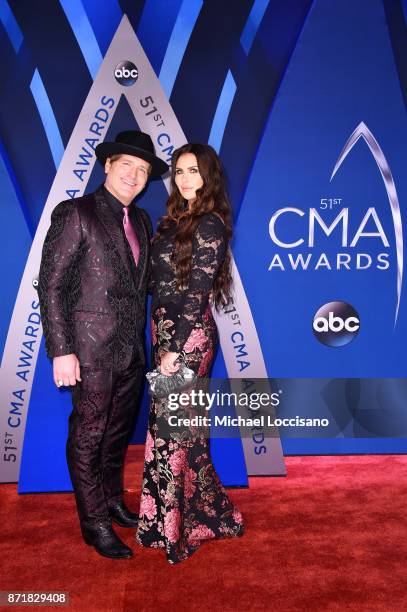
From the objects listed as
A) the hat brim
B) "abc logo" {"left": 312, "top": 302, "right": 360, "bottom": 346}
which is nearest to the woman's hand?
the hat brim

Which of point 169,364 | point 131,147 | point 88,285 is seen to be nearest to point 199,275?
point 169,364

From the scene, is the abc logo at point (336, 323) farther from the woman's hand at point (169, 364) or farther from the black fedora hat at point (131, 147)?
the black fedora hat at point (131, 147)

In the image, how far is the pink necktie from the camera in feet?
8.52

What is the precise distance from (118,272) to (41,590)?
4.55ft

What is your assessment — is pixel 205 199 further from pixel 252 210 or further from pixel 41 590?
pixel 41 590

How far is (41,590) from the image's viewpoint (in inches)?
87.9

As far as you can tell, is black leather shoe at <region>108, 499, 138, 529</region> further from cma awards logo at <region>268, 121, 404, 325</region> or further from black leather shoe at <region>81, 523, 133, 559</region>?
cma awards logo at <region>268, 121, 404, 325</region>

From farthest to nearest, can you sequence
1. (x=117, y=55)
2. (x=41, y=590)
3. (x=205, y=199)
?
1. (x=117, y=55)
2. (x=205, y=199)
3. (x=41, y=590)

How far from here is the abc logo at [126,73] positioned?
3170 millimetres

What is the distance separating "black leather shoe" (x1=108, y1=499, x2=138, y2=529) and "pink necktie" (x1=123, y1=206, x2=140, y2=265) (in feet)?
4.26

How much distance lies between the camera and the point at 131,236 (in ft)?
8.58

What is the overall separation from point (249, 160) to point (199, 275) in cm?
129

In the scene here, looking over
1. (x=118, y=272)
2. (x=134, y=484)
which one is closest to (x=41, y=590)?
(x=134, y=484)

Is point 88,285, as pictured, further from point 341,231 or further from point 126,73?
point 341,231
